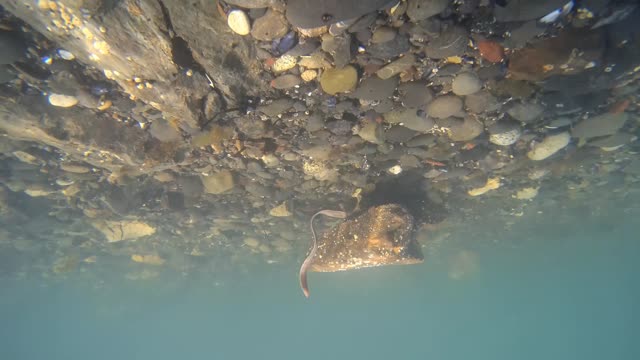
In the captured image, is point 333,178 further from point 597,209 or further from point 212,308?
point 212,308

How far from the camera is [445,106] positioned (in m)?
5.05

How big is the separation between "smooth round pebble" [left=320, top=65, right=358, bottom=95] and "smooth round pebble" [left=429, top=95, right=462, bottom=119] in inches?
56.4

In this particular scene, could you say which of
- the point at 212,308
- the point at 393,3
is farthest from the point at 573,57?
the point at 212,308

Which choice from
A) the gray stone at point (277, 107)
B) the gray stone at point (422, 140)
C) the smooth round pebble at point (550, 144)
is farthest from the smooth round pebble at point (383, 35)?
the smooth round pebble at point (550, 144)

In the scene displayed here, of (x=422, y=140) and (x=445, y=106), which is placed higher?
(x=422, y=140)

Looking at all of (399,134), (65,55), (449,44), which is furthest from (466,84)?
(65,55)

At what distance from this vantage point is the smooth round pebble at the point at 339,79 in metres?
4.18

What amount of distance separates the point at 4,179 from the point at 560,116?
12.2 m

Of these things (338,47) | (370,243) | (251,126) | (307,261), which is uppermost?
(251,126)

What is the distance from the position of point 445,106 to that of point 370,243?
11.1ft

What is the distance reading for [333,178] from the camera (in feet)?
26.0

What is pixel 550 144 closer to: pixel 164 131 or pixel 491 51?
pixel 491 51

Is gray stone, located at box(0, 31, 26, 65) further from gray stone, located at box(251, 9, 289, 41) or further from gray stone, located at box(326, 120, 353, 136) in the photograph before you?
gray stone, located at box(326, 120, 353, 136)

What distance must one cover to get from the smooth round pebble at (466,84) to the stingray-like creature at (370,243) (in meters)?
3.14
